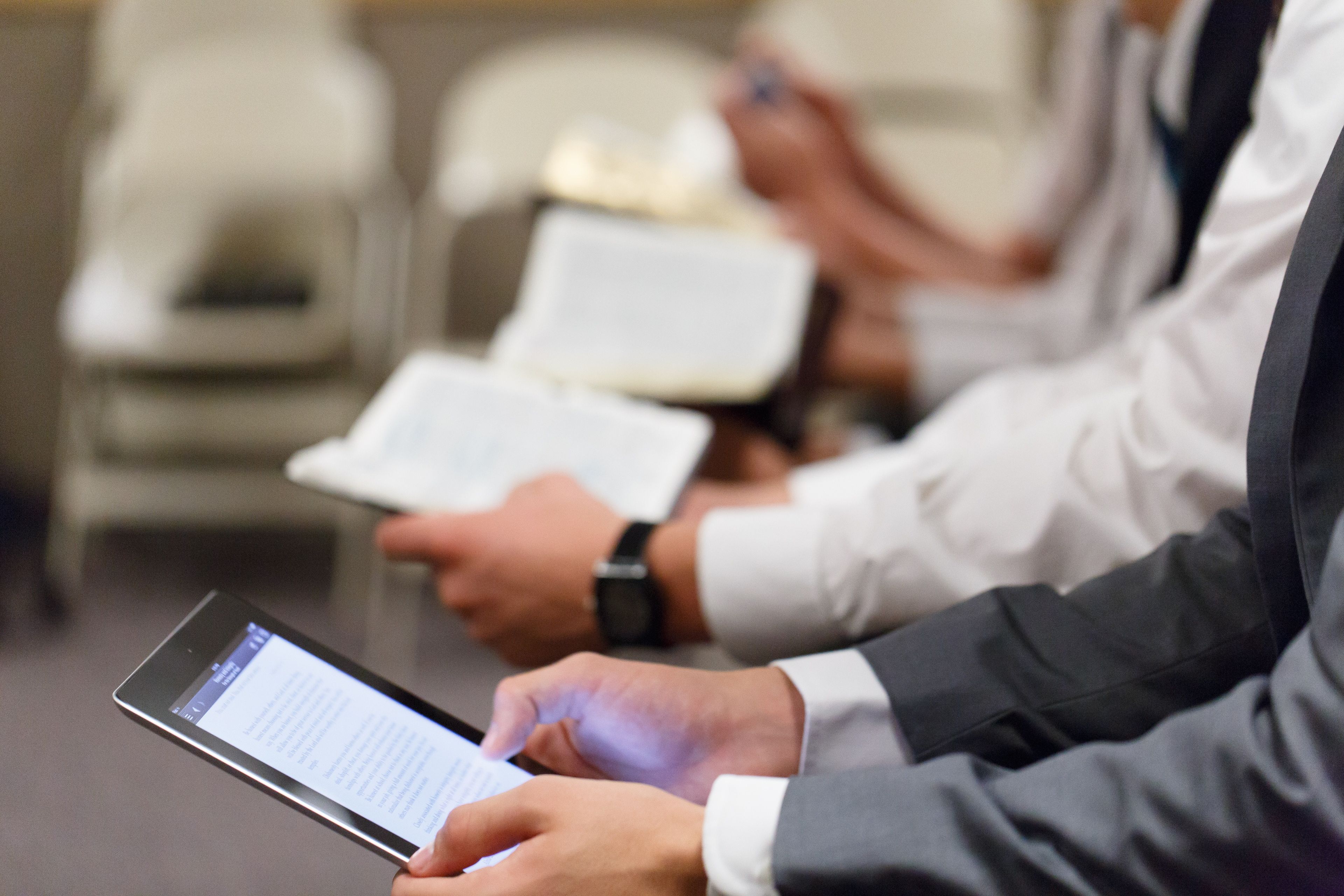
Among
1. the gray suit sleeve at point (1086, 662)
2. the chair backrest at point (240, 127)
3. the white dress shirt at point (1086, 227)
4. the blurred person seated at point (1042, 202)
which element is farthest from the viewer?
the chair backrest at point (240, 127)

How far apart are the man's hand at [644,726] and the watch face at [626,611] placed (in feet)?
0.43

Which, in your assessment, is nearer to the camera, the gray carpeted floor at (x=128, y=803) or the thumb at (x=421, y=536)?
the gray carpeted floor at (x=128, y=803)

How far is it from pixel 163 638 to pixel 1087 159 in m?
1.20

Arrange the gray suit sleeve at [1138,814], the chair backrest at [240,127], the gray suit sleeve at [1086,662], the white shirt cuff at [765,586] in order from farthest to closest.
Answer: the chair backrest at [240,127] → the white shirt cuff at [765,586] → the gray suit sleeve at [1086,662] → the gray suit sleeve at [1138,814]

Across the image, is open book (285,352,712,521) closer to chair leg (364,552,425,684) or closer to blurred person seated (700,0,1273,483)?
blurred person seated (700,0,1273,483)

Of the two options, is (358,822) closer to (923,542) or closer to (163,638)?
(163,638)

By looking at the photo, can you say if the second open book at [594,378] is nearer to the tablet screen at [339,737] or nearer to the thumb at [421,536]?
the thumb at [421,536]

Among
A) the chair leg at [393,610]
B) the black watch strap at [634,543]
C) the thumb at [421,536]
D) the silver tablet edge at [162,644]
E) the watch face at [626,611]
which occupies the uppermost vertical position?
the silver tablet edge at [162,644]

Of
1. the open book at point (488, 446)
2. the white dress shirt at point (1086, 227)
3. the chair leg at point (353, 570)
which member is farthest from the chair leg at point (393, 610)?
the white dress shirt at point (1086, 227)

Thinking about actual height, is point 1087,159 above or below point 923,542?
above

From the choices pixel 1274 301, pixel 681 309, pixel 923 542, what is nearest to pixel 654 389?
pixel 681 309

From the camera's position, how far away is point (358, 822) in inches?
18.1

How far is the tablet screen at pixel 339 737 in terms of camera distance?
469mm

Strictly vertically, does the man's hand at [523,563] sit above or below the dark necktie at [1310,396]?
below
